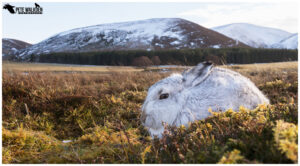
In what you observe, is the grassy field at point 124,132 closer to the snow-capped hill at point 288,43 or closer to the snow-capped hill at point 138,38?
the snow-capped hill at point 138,38

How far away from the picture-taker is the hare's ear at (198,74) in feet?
13.9

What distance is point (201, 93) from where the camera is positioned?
411 cm

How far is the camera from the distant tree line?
52781 mm

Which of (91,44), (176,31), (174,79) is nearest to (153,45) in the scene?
(176,31)

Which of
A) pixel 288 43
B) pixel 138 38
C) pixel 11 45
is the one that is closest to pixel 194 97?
pixel 138 38

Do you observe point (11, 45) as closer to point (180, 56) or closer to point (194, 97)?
point (180, 56)

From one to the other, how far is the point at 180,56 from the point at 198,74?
5313 cm

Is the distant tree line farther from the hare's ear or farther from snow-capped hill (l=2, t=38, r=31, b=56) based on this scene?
snow-capped hill (l=2, t=38, r=31, b=56)

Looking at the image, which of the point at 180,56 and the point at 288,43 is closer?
the point at 180,56

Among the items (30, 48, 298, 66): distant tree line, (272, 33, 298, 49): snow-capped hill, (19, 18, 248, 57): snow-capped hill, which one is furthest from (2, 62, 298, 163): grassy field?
(272, 33, 298, 49): snow-capped hill

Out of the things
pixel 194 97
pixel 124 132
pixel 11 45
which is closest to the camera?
pixel 124 132

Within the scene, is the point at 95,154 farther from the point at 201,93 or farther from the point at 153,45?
the point at 153,45

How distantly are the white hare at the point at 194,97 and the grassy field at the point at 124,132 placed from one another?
47 cm

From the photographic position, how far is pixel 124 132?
103 inches
